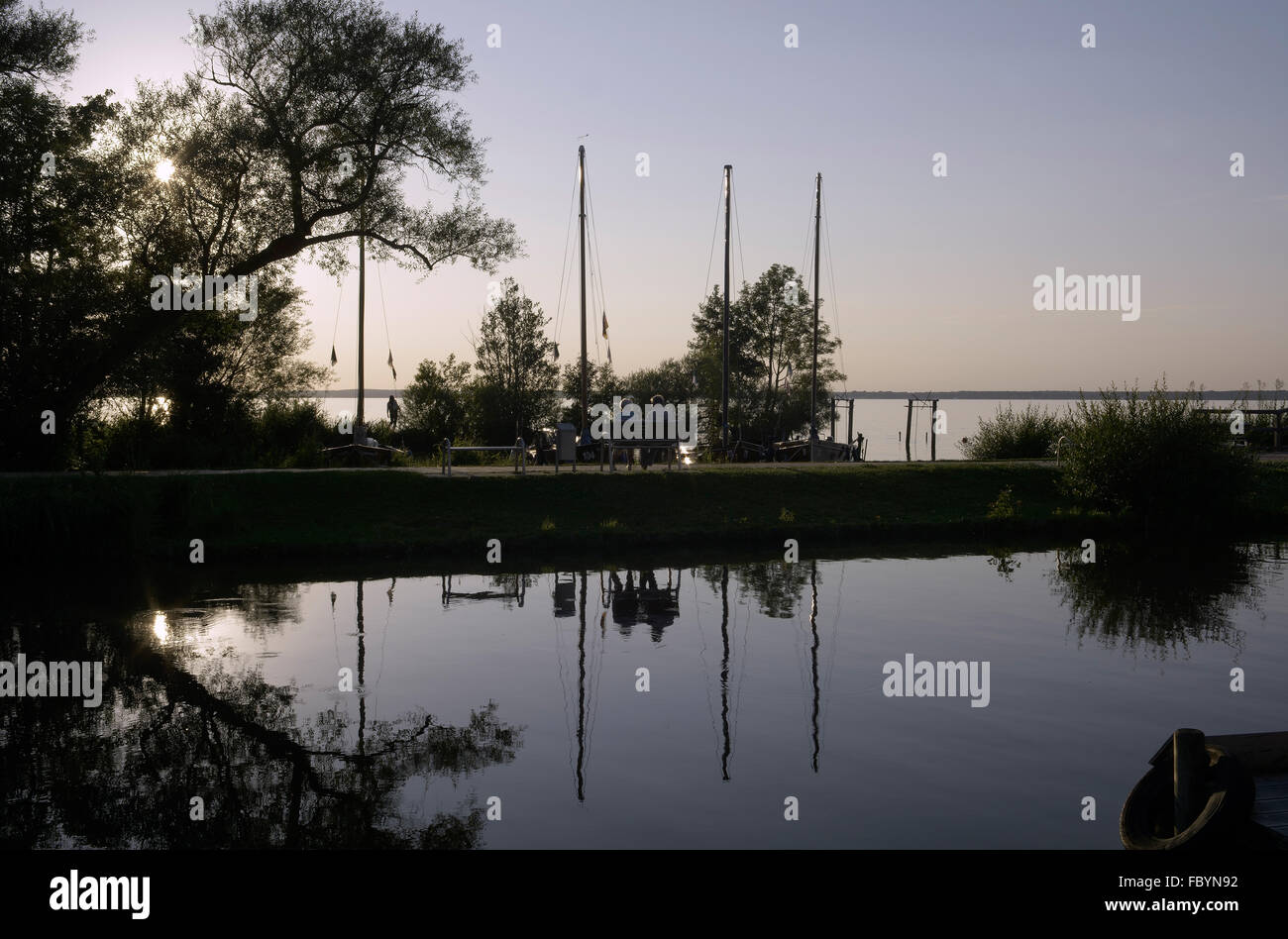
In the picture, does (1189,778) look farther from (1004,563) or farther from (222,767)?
(1004,563)

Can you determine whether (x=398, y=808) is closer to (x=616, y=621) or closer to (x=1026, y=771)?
(x=1026, y=771)

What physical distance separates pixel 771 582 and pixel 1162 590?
6520 mm

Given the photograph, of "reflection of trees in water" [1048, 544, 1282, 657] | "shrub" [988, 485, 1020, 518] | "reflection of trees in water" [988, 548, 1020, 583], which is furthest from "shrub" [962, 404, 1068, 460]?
"reflection of trees in water" [988, 548, 1020, 583]

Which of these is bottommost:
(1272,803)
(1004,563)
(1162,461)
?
(1272,803)

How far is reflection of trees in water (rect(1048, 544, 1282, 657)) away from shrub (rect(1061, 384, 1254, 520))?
195cm

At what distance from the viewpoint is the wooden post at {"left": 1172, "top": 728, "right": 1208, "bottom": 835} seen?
7344 millimetres

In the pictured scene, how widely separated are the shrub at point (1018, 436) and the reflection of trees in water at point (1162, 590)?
13.4 metres

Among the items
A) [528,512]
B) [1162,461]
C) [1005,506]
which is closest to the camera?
[528,512]

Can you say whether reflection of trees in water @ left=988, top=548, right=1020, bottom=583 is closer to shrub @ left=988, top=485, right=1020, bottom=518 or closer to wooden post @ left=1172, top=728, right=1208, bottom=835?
shrub @ left=988, top=485, right=1020, bottom=518

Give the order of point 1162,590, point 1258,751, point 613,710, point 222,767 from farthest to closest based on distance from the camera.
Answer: point 1162,590
point 613,710
point 222,767
point 1258,751

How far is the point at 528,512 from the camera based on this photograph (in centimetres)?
2444

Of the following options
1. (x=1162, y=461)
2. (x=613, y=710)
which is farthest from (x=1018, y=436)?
(x=613, y=710)
